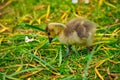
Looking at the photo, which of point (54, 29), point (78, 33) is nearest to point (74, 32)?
point (78, 33)

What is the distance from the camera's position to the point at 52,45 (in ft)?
10.8

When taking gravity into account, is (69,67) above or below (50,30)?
below

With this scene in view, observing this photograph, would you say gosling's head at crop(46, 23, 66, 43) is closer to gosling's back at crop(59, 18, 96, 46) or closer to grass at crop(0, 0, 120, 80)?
gosling's back at crop(59, 18, 96, 46)

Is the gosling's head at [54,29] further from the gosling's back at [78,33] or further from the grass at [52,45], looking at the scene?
the grass at [52,45]

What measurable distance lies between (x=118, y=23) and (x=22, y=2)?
1178 mm

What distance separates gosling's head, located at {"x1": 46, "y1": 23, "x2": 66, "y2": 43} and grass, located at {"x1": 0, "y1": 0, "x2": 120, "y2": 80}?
0.20 m

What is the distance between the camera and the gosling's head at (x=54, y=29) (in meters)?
2.92

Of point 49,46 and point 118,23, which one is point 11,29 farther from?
point 118,23

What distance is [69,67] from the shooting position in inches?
117

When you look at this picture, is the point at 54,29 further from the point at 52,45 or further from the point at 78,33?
the point at 52,45

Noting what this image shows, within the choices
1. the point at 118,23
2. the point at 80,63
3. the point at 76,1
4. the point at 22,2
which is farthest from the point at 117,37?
the point at 22,2

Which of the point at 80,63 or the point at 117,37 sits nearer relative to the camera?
the point at 80,63

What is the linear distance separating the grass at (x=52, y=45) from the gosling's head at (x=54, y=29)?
20cm

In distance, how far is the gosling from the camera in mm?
2861
